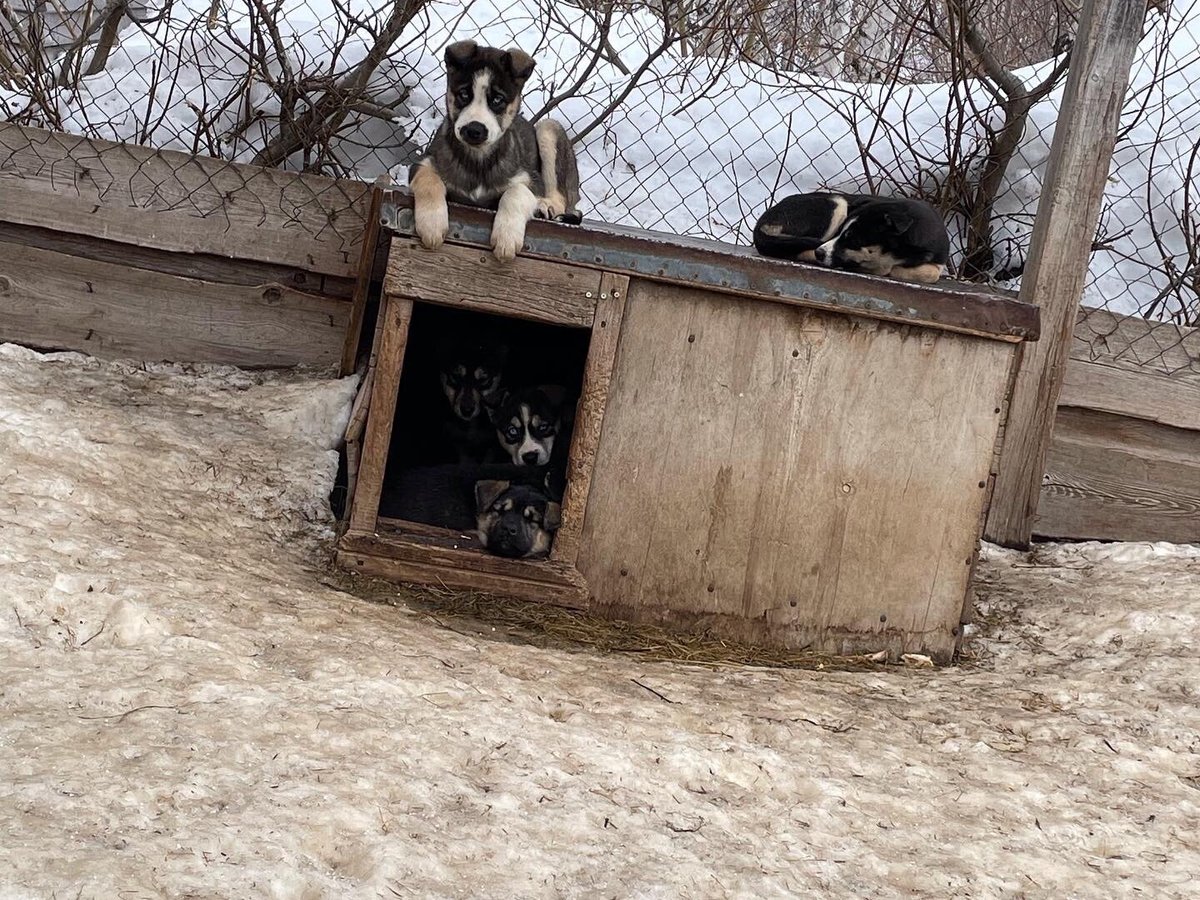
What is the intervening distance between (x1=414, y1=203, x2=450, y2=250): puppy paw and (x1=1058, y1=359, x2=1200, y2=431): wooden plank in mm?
3244

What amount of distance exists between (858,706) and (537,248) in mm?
1955

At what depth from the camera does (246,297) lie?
5.97 m

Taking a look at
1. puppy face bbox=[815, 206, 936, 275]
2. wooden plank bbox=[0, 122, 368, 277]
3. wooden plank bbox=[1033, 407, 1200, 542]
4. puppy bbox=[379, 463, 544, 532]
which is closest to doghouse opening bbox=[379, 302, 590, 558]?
puppy bbox=[379, 463, 544, 532]

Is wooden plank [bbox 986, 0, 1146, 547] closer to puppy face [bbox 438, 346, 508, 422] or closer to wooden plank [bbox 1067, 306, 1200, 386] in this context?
wooden plank [bbox 1067, 306, 1200, 386]

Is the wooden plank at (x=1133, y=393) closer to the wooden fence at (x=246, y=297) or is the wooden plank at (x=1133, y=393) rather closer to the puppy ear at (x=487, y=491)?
the wooden fence at (x=246, y=297)

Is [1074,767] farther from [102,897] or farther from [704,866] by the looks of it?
[102,897]

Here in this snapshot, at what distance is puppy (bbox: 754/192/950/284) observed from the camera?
5070 millimetres

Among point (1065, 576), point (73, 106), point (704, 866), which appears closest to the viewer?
point (704, 866)

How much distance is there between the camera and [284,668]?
3.27 metres

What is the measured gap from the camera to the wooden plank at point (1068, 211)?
212 inches

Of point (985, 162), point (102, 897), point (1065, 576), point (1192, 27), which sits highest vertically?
point (1192, 27)

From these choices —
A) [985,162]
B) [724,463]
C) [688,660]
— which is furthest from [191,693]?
[985,162]

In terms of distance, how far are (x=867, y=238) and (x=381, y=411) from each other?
2.22 meters

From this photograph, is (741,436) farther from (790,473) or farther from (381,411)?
(381,411)
